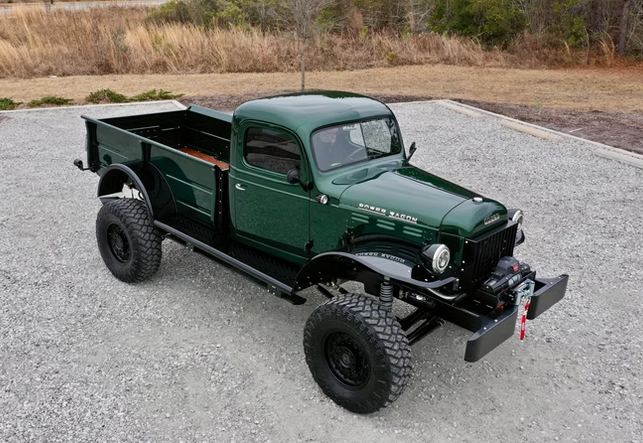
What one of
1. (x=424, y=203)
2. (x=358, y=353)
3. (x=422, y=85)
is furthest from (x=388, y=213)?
(x=422, y=85)

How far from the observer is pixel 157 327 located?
16.7ft

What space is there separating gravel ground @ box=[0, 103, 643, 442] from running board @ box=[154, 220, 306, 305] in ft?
1.73

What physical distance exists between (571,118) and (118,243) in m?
10.9

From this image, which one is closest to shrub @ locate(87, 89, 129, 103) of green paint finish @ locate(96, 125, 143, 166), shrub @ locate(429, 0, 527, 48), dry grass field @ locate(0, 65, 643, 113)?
dry grass field @ locate(0, 65, 643, 113)

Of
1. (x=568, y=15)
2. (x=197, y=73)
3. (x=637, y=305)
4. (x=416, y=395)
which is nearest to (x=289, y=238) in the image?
(x=416, y=395)

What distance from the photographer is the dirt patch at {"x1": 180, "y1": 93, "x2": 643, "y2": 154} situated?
11.3 m

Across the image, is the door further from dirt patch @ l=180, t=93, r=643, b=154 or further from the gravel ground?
dirt patch @ l=180, t=93, r=643, b=154

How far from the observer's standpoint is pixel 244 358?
4668mm

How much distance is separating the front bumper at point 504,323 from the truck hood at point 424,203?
615 mm

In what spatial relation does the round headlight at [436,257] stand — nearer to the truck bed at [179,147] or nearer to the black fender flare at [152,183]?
the truck bed at [179,147]

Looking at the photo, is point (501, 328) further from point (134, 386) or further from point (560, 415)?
point (134, 386)

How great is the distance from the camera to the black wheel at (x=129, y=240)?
215 inches

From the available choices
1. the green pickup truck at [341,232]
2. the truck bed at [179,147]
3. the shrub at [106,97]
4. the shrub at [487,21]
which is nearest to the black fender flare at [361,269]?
the green pickup truck at [341,232]

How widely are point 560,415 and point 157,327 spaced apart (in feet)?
11.3
